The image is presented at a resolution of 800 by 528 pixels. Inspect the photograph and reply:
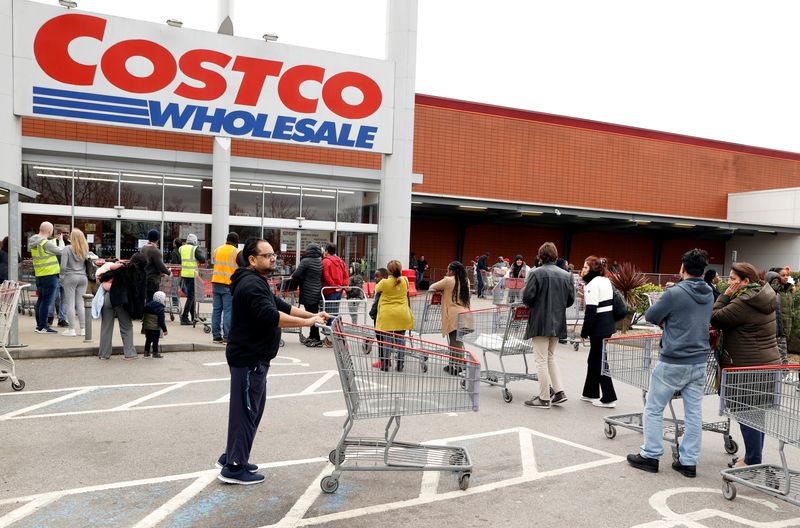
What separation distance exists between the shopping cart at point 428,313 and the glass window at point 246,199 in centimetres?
1301

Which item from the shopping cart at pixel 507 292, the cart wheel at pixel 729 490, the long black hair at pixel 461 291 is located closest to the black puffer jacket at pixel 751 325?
the cart wheel at pixel 729 490

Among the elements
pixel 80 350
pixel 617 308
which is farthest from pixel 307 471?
pixel 80 350

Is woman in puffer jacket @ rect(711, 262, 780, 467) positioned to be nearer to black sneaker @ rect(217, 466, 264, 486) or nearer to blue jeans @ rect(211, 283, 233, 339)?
black sneaker @ rect(217, 466, 264, 486)

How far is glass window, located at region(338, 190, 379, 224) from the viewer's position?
23.4 metres

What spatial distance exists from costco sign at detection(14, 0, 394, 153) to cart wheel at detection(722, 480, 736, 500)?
59.7ft

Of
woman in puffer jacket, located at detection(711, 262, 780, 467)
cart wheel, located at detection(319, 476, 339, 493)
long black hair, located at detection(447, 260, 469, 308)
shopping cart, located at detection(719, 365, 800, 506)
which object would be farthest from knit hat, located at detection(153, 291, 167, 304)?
shopping cart, located at detection(719, 365, 800, 506)

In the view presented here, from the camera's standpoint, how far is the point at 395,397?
16.2ft

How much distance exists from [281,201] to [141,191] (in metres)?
4.66

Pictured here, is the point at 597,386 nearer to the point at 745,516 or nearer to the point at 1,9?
the point at 745,516

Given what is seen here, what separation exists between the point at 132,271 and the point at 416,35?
15799 millimetres

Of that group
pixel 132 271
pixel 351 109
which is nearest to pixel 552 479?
pixel 132 271

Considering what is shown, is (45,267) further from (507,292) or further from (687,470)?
(507,292)

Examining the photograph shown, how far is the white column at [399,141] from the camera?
21812 millimetres

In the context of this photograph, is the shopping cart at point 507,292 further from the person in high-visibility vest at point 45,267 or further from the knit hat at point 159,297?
the person in high-visibility vest at point 45,267
